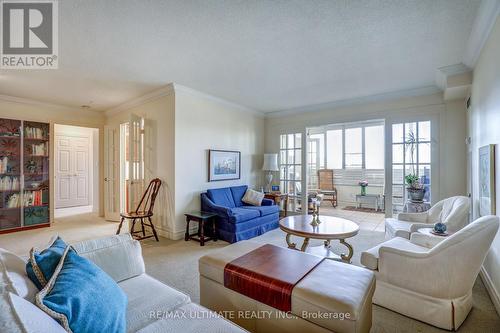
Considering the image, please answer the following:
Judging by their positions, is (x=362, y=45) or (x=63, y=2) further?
(x=362, y=45)

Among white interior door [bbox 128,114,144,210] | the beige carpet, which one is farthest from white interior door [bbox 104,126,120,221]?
white interior door [bbox 128,114,144,210]

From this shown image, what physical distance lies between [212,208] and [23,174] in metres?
3.88

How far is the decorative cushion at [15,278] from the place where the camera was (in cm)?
89

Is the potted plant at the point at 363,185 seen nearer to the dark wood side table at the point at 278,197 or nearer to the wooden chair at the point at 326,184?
the wooden chair at the point at 326,184

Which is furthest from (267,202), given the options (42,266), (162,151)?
(42,266)

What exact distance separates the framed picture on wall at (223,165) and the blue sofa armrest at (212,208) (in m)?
0.47

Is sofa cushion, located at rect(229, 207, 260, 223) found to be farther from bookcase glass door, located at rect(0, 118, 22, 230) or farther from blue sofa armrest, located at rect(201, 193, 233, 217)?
bookcase glass door, located at rect(0, 118, 22, 230)

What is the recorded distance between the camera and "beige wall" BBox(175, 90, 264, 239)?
4.05 m

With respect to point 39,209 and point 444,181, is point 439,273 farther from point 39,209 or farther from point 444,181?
point 39,209

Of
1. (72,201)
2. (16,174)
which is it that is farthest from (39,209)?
(72,201)

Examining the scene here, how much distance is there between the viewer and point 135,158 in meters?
4.32

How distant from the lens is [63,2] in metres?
1.93

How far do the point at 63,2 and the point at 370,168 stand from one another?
7.81 meters

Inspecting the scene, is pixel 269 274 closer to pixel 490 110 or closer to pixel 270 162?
pixel 490 110
